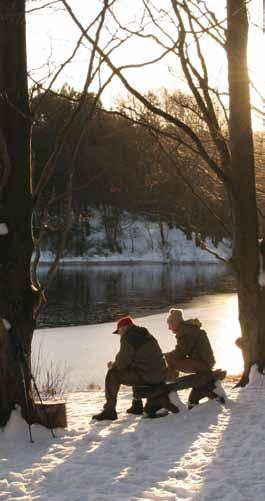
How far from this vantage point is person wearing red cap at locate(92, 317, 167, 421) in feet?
21.9

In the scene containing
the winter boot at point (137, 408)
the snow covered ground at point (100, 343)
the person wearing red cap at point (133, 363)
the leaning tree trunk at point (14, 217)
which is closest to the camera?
the leaning tree trunk at point (14, 217)

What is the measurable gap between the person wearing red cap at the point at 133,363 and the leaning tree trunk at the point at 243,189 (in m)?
2.64

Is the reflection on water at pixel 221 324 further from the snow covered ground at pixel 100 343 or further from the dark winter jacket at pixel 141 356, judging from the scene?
the dark winter jacket at pixel 141 356

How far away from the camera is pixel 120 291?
113ft

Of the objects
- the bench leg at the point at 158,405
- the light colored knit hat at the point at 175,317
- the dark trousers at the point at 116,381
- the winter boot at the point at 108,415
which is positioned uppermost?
the light colored knit hat at the point at 175,317

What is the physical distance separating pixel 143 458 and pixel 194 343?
2.47m

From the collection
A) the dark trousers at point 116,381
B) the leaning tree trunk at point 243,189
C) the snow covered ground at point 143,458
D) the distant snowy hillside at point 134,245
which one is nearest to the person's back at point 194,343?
the snow covered ground at point 143,458

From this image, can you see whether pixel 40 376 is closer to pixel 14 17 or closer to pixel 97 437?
pixel 97 437

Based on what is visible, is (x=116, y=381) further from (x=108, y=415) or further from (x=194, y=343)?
(x=194, y=343)

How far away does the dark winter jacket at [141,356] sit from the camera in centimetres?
666

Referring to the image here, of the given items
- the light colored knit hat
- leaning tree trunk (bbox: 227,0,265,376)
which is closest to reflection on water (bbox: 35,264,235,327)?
leaning tree trunk (bbox: 227,0,265,376)

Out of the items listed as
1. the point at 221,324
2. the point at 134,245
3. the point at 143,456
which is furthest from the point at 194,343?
the point at 134,245

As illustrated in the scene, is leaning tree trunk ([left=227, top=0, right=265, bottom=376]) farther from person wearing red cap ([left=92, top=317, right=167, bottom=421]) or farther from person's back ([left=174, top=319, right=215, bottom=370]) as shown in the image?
person wearing red cap ([left=92, top=317, right=167, bottom=421])

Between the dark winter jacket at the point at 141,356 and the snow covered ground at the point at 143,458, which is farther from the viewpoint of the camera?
the dark winter jacket at the point at 141,356
